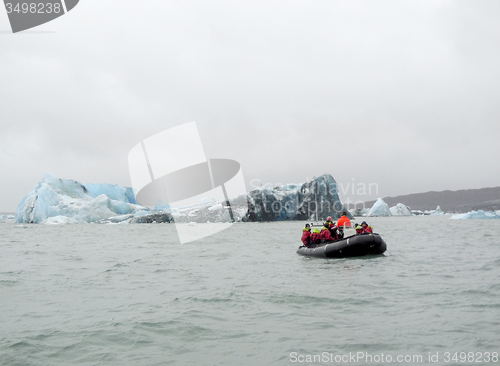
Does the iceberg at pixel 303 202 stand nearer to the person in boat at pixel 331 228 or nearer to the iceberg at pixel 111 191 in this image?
the iceberg at pixel 111 191

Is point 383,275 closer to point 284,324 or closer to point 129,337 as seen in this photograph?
point 284,324

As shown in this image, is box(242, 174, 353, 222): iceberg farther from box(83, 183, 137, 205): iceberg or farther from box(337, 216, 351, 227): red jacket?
box(337, 216, 351, 227): red jacket

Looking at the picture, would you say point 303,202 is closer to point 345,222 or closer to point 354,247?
point 345,222

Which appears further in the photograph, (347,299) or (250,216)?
(250,216)

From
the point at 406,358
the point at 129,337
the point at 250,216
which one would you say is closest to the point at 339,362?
the point at 406,358

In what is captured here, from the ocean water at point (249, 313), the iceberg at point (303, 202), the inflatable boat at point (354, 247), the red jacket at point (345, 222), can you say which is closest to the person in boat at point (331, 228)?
the red jacket at point (345, 222)

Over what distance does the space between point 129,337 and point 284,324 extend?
2160mm

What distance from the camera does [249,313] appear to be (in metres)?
6.41

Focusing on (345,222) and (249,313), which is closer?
(249,313)

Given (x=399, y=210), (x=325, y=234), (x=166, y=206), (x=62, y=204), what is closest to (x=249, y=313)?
(x=325, y=234)

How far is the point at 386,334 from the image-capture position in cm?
516

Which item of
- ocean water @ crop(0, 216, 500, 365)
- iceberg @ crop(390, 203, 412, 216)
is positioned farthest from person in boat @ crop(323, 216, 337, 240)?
iceberg @ crop(390, 203, 412, 216)

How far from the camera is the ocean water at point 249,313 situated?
468 cm

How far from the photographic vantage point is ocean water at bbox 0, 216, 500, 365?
184 inches
